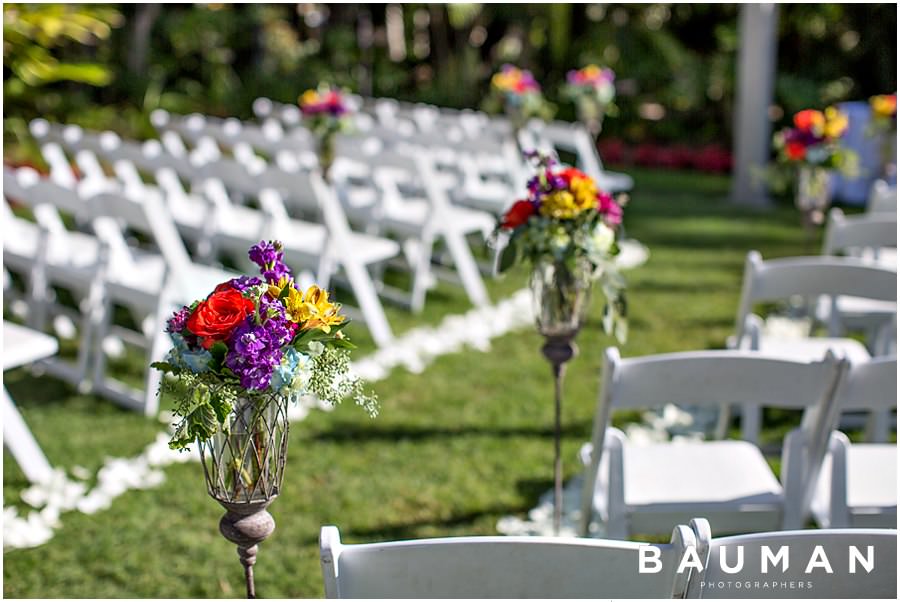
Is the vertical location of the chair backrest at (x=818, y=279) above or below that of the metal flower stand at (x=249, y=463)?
above

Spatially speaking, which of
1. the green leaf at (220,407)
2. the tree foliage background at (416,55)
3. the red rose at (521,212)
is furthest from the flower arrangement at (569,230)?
the tree foliage background at (416,55)

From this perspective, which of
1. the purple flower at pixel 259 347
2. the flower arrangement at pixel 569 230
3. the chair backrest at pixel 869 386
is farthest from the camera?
the flower arrangement at pixel 569 230

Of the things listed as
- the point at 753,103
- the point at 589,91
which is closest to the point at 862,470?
the point at 589,91

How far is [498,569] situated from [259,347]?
60cm

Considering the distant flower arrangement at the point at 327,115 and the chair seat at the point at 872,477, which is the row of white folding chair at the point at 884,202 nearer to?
the chair seat at the point at 872,477

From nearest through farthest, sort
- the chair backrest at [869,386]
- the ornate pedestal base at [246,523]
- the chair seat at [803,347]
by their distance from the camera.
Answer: the ornate pedestal base at [246,523], the chair backrest at [869,386], the chair seat at [803,347]

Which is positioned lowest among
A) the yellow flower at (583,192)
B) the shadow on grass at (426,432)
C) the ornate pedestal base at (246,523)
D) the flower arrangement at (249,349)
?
the shadow on grass at (426,432)

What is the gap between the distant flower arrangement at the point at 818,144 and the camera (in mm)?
5863

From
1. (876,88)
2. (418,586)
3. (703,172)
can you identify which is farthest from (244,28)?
(418,586)

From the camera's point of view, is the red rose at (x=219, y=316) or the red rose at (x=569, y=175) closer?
the red rose at (x=219, y=316)

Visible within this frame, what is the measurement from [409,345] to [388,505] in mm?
1826

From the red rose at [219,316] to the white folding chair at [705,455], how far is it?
3.51 ft

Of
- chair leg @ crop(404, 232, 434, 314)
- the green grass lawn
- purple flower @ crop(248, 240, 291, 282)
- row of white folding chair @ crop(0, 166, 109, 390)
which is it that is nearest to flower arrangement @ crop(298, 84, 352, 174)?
chair leg @ crop(404, 232, 434, 314)

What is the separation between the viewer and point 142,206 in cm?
470
